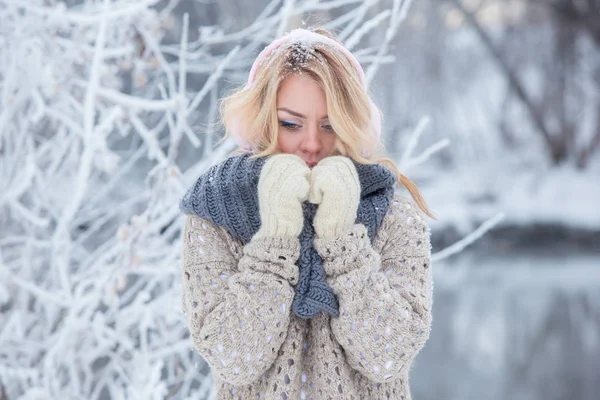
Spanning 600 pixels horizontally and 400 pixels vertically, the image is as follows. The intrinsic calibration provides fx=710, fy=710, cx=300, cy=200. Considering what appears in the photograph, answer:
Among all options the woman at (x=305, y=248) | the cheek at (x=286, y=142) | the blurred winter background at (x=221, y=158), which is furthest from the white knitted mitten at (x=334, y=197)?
the blurred winter background at (x=221, y=158)

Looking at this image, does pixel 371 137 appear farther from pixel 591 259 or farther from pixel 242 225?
pixel 591 259

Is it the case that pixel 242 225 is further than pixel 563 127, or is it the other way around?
pixel 563 127

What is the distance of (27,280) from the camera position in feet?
7.61

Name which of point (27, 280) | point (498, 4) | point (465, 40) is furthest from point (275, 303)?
point (465, 40)

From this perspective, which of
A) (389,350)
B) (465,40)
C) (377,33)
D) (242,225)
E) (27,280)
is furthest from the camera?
(465,40)

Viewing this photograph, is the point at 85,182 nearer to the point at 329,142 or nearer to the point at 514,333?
the point at 329,142

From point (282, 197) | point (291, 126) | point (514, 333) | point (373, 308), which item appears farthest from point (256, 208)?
point (514, 333)

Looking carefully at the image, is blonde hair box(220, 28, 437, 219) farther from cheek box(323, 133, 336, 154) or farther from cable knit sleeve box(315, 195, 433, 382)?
cable knit sleeve box(315, 195, 433, 382)

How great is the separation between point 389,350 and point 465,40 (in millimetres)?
10475

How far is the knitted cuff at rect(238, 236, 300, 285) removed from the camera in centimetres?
136

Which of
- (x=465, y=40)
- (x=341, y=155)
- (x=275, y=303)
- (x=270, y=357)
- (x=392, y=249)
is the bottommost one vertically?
(x=270, y=357)

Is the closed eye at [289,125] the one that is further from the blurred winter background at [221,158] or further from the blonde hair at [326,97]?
the blurred winter background at [221,158]

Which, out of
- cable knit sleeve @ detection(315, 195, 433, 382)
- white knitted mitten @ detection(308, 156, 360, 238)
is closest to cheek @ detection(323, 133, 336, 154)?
white knitted mitten @ detection(308, 156, 360, 238)

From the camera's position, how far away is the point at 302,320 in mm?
1456
